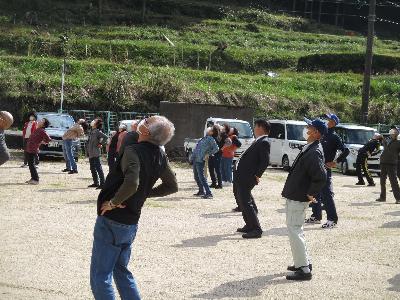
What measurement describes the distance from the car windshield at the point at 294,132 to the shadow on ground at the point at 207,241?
1752cm

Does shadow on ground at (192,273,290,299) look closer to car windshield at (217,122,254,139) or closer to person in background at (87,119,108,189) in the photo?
person in background at (87,119,108,189)

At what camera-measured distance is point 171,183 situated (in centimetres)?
742

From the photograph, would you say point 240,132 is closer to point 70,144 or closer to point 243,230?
point 70,144

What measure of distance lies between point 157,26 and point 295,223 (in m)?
58.9

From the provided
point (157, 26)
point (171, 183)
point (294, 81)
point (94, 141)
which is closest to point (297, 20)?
point (157, 26)

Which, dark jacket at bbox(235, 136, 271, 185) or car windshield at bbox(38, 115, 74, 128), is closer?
dark jacket at bbox(235, 136, 271, 185)

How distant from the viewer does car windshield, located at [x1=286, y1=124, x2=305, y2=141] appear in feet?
99.4

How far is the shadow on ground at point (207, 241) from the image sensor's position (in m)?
11.9

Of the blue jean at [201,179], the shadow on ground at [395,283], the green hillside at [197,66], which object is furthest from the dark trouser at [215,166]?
the green hillside at [197,66]

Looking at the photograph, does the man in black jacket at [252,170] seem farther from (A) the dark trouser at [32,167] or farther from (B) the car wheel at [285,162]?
(B) the car wheel at [285,162]

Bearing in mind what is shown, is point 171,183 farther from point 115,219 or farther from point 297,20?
point 297,20

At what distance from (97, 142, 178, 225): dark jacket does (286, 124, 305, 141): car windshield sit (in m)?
23.4

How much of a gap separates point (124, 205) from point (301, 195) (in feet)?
11.5

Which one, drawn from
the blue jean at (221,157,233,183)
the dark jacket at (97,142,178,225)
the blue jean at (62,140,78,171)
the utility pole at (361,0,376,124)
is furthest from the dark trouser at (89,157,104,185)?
the utility pole at (361,0,376,124)
